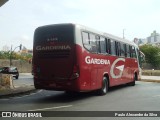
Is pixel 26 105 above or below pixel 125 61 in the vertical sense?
below

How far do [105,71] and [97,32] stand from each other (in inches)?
82.2

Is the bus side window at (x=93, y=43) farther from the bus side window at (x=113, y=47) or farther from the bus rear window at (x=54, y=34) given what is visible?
the bus side window at (x=113, y=47)

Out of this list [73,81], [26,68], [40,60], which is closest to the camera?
[73,81]

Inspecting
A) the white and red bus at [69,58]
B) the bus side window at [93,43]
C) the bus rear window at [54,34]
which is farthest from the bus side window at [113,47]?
the bus rear window at [54,34]

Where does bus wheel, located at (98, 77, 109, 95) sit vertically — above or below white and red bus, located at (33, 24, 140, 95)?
below

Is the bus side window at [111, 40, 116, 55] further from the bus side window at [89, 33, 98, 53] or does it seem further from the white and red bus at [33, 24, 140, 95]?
the bus side window at [89, 33, 98, 53]

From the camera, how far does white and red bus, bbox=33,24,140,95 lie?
1426cm

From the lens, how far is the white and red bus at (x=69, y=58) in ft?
46.8

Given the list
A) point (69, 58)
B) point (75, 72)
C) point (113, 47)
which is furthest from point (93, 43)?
point (113, 47)

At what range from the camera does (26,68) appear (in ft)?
252

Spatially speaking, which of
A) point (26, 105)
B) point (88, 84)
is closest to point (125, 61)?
point (88, 84)

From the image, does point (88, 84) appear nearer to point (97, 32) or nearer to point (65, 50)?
point (65, 50)

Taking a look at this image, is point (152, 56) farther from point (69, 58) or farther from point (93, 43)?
point (69, 58)

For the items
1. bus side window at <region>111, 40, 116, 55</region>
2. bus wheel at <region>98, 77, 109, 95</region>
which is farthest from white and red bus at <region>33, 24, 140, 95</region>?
bus side window at <region>111, 40, 116, 55</region>
